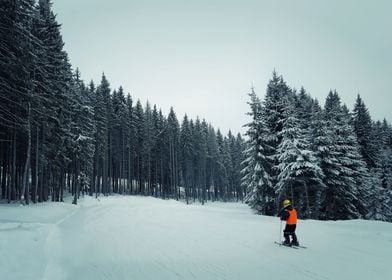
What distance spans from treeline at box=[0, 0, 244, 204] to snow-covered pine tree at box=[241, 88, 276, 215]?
65.3 feet

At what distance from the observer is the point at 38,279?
7070 mm

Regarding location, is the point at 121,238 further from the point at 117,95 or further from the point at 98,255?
the point at 117,95

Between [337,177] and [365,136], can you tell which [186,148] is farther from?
[337,177]

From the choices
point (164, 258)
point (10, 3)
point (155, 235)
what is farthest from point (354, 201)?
point (10, 3)

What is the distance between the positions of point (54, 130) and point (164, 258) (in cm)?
2350

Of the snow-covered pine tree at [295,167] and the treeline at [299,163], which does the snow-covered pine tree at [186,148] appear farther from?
the snow-covered pine tree at [295,167]

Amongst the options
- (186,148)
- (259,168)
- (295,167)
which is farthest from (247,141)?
(186,148)

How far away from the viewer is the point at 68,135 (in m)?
31.6

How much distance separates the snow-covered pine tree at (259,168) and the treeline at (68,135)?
1991 centimetres

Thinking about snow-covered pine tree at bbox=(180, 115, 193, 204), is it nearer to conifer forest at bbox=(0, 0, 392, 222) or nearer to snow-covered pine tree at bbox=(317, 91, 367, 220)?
conifer forest at bbox=(0, 0, 392, 222)

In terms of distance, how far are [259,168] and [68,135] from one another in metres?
21.9

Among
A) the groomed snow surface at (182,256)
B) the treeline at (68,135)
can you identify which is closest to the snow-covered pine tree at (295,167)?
the groomed snow surface at (182,256)

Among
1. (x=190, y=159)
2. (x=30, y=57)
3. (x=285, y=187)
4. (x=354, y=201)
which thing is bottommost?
(x=354, y=201)

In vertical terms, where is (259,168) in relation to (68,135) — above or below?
below
